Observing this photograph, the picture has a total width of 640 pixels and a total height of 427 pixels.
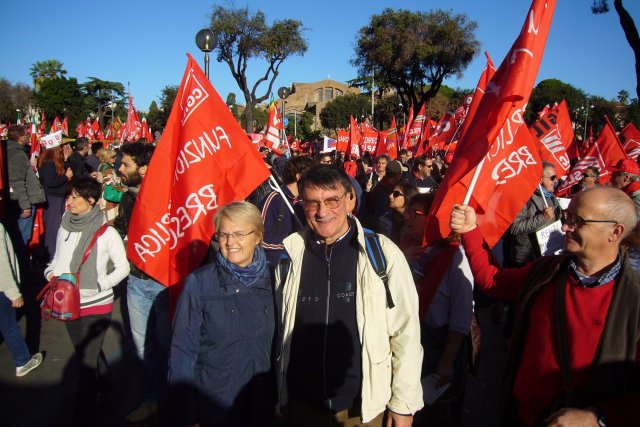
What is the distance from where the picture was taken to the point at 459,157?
272 cm

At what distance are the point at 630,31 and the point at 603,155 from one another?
11.3 meters

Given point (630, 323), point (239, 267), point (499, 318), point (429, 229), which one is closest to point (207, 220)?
point (239, 267)

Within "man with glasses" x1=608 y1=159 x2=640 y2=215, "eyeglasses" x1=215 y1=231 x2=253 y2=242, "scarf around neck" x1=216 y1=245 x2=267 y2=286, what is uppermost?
"man with glasses" x1=608 y1=159 x2=640 y2=215

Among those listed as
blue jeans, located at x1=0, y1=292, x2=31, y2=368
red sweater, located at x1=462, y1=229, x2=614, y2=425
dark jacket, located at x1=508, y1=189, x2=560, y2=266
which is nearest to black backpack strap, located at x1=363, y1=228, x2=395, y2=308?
red sweater, located at x1=462, y1=229, x2=614, y2=425

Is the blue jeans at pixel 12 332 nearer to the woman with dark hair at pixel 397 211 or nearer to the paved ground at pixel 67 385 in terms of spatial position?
the paved ground at pixel 67 385

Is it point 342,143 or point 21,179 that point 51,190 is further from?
point 342,143

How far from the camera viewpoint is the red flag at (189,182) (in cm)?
320

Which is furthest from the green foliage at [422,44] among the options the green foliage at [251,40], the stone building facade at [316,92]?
the stone building facade at [316,92]

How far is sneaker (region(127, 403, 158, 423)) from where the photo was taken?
3582mm

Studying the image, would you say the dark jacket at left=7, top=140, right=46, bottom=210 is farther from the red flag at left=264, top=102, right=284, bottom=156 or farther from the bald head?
the bald head

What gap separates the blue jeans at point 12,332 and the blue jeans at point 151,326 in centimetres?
127

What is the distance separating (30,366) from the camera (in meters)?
4.33

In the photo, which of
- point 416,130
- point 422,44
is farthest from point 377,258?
point 422,44

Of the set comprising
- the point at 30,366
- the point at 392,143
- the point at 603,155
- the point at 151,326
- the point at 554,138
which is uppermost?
the point at 392,143
